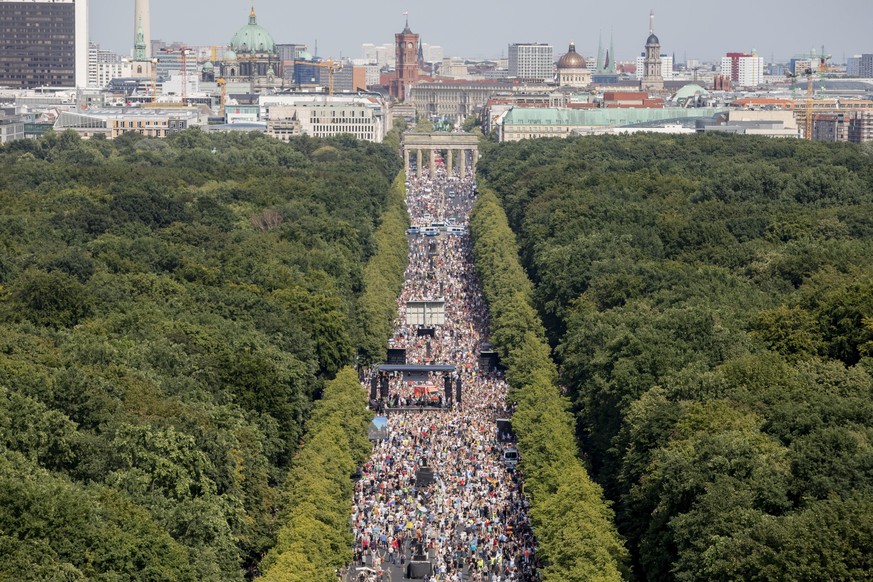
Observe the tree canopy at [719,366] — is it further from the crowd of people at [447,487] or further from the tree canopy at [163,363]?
the tree canopy at [163,363]

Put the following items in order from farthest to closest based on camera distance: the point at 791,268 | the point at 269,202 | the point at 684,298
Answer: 1. the point at 269,202
2. the point at 791,268
3. the point at 684,298

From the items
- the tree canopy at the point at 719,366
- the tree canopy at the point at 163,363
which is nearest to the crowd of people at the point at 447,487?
the tree canopy at the point at 163,363

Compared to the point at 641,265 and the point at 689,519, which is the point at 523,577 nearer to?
the point at 689,519

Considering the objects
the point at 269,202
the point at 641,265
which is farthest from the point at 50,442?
the point at 269,202

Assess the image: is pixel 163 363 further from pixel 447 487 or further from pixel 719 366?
pixel 719 366

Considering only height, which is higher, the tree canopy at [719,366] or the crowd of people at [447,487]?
the tree canopy at [719,366]

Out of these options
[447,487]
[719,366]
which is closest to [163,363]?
[447,487]

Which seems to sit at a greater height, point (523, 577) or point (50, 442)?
point (50, 442)

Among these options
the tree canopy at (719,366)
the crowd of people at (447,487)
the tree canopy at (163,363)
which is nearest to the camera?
the tree canopy at (163,363)

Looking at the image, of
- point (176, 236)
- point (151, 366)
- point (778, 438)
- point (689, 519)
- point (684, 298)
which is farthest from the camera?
A: point (176, 236)
